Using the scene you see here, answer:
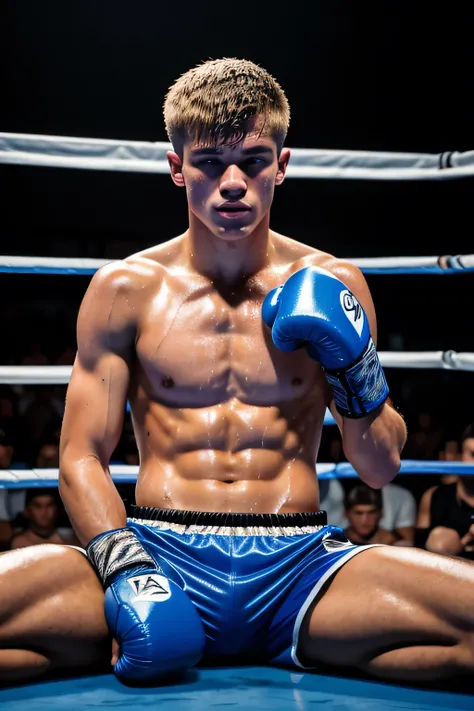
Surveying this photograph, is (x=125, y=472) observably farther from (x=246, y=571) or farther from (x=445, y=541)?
(x=445, y=541)

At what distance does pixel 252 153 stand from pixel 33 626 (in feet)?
3.22

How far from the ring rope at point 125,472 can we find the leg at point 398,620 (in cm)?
82

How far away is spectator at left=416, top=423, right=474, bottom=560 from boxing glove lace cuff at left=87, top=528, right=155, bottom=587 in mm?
1686

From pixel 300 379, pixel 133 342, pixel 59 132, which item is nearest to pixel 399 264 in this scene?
pixel 300 379

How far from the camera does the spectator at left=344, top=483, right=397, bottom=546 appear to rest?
10.9 ft

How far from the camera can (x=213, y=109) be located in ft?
5.73

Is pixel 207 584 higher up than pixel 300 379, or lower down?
lower down

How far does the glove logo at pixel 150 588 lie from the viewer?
4.67ft

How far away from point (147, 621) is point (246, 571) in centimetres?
27

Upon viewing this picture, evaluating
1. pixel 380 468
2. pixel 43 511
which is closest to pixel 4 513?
pixel 43 511

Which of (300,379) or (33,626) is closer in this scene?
(33,626)

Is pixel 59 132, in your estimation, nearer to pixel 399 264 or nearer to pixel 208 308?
pixel 399 264

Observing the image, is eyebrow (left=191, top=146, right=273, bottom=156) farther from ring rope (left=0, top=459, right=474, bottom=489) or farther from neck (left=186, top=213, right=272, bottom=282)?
ring rope (left=0, top=459, right=474, bottom=489)

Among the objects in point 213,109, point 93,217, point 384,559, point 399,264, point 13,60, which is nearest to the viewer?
point 384,559
